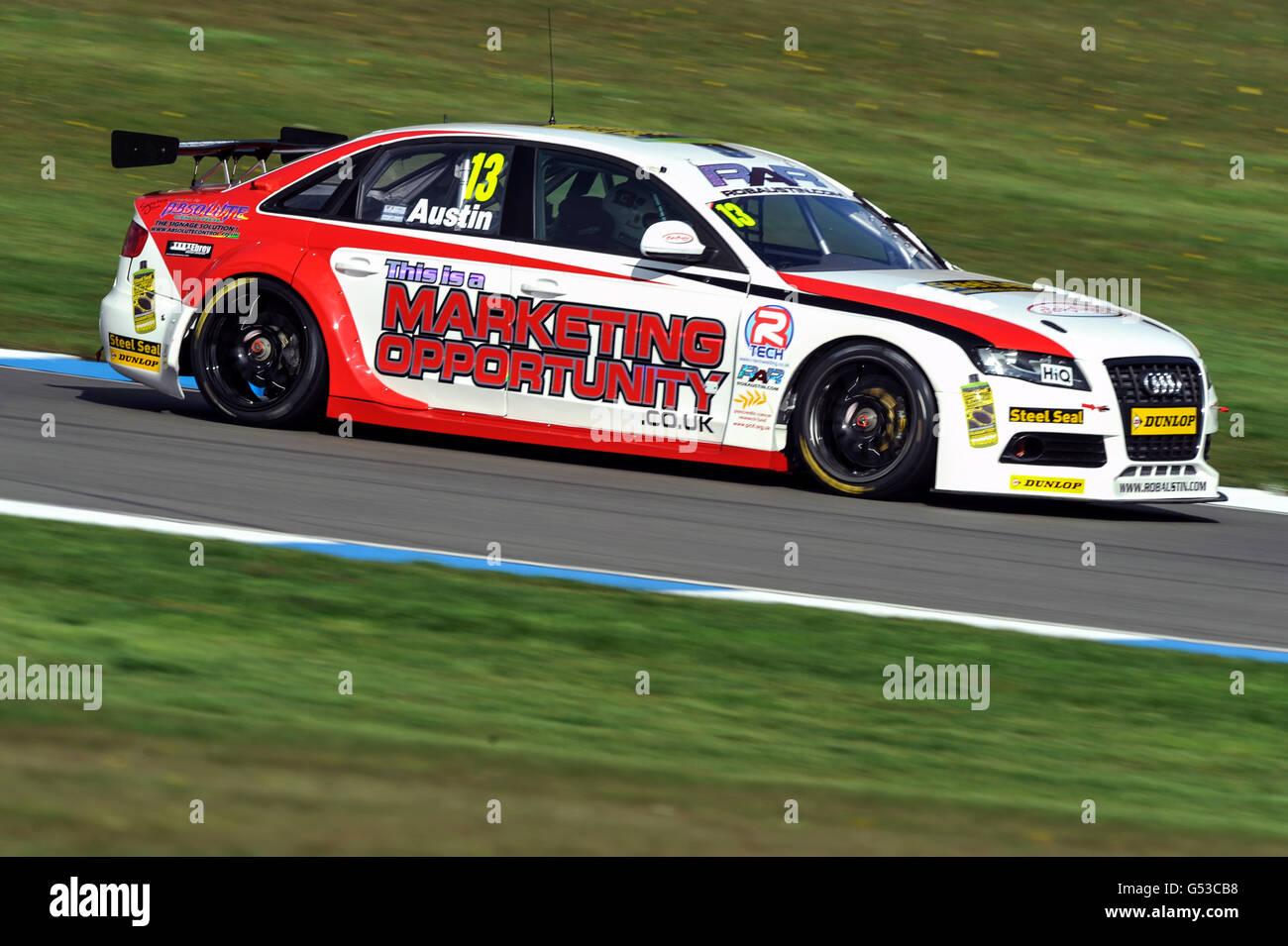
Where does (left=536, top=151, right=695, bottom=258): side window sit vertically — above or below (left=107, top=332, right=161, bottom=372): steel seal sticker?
above

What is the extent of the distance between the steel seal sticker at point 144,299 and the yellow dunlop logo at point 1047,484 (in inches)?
176

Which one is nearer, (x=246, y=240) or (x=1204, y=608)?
(x=1204, y=608)

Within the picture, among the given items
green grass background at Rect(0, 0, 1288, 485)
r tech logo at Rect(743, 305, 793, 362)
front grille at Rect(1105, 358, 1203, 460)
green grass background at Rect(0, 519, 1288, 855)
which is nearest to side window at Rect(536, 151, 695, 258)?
r tech logo at Rect(743, 305, 793, 362)

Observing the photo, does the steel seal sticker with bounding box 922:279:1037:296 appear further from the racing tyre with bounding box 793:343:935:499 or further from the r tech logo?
the r tech logo

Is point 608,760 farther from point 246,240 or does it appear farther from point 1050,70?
point 1050,70

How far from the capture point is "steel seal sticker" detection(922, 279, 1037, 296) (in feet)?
31.3

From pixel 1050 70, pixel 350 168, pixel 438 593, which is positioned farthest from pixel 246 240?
pixel 1050 70

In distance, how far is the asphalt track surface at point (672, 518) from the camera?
26.1ft

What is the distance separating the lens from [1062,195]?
20.3 meters

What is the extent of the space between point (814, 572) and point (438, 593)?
5.25ft

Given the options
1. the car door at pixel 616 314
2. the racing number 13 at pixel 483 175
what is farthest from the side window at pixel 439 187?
the car door at pixel 616 314

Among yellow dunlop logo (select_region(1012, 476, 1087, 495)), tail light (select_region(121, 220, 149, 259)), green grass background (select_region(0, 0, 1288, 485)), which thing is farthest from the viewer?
green grass background (select_region(0, 0, 1288, 485))

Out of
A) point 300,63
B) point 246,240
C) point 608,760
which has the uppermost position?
point 300,63

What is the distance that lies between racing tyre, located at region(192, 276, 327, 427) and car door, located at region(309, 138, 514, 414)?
311 mm
